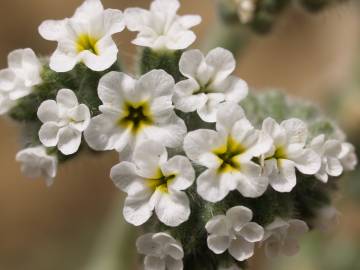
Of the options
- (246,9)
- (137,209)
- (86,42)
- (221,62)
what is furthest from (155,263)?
(246,9)

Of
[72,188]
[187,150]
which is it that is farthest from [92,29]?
[72,188]

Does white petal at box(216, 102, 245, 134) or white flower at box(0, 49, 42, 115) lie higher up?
white petal at box(216, 102, 245, 134)

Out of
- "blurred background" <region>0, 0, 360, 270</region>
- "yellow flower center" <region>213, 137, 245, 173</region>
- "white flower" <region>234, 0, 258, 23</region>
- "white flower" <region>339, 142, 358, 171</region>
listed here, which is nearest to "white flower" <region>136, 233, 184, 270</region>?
"yellow flower center" <region>213, 137, 245, 173</region>

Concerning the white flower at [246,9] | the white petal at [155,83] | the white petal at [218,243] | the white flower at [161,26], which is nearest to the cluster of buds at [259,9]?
the white flower at [246,9]

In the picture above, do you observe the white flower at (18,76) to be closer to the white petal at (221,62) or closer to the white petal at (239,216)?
the white petal at (221,62)

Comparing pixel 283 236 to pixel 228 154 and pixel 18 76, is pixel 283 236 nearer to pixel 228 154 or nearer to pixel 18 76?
pixel 228 154

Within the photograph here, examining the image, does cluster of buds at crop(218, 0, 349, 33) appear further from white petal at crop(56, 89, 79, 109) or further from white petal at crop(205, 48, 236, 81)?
white petal at crop(56, 89, 79, 109)
